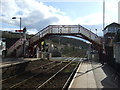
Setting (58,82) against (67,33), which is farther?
(67,33)

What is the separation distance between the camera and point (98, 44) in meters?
30.1

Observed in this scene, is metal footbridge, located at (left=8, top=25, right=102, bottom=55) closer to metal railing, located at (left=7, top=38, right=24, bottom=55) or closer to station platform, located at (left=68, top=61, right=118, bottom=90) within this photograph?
metal railing, located at (left=7, top=38, right=24, bottom=55)

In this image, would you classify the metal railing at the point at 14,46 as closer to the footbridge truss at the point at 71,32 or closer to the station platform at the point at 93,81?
the footbridge truss at the point at 71,32

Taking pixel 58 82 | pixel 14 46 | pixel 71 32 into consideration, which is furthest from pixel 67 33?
pixel 58 82

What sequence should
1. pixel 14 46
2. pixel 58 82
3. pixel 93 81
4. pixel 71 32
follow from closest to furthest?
pixel 93 81 → pixel 58 82 → pixel 71 32 → pixel 14 46

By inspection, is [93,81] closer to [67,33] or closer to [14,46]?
[67,33]

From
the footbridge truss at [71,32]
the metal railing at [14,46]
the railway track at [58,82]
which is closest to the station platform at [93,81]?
the railway track at [58,82]

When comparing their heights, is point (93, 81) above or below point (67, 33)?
below

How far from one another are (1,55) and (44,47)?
1427 centimetres

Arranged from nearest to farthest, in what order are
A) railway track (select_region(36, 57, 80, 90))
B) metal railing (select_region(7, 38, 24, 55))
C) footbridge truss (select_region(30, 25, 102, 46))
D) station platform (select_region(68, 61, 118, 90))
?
station platform (select_region(68, 61, 118, 90)) < railway track (select_region(36, 57, 80, 90)) < footbridge truss (select_region(30, 25, 102, 46)) < metal railing (select_region(7, 38, 24, 55))

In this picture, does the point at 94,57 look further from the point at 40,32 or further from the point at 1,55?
the point at 1,55

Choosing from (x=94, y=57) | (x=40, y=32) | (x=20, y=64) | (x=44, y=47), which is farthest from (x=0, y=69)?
(x=44, y=47)

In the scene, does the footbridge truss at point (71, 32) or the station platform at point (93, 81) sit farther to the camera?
the footbridge truss at point (71, 32)

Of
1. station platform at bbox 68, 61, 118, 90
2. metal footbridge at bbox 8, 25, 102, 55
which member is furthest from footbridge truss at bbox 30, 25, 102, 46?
station platform at bbox 68, 61, 118, 90
